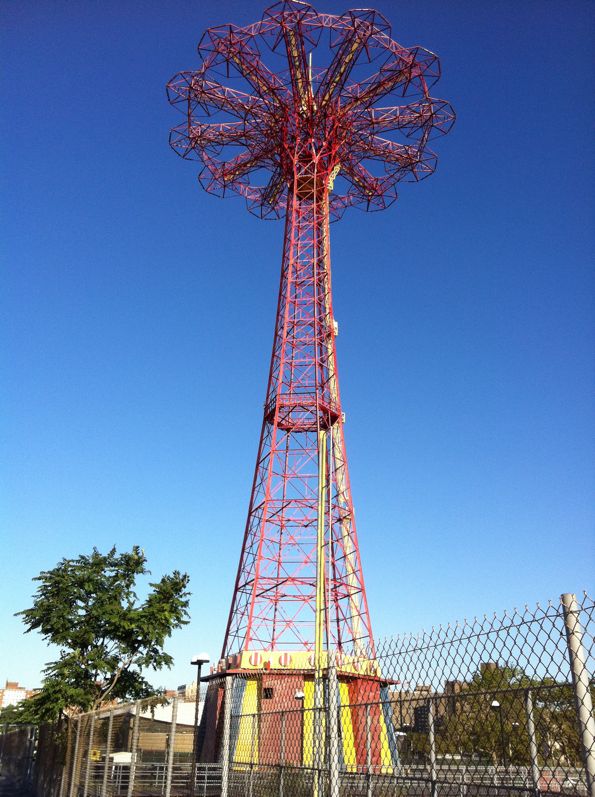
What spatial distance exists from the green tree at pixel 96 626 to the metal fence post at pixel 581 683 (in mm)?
20939

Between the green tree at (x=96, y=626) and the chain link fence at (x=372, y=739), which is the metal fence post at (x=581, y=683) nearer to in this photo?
the chain link fence at (x=372, y=739)

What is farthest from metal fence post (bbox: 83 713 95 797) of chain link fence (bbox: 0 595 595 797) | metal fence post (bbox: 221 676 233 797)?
metal fence post (bbox: 221 676 233 797)

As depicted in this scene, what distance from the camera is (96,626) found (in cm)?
2408

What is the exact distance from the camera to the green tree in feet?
75.0

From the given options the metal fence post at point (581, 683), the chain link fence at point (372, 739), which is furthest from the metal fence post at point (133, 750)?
the metal fence post at point (581, 683)

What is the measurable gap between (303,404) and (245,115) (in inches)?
529

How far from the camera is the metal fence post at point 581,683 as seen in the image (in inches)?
160

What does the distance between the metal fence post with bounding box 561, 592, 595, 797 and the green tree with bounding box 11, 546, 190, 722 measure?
2094 centimetres

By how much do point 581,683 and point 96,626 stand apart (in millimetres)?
22441

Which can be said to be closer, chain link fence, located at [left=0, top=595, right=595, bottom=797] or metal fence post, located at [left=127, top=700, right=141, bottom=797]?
chain link fence, located at [left=0, top=595, right=595, bottom=797]

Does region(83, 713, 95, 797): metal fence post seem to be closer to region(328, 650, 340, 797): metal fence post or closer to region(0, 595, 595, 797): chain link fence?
region(0, 595, 595, 797): chain link fence

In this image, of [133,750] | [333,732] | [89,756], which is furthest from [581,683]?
[89,756]

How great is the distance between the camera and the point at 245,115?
32406 millimetres

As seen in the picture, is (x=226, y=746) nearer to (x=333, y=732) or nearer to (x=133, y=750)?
(x=133, y=750)
